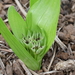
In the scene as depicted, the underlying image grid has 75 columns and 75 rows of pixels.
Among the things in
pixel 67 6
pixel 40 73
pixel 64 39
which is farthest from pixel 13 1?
pixel 40 73

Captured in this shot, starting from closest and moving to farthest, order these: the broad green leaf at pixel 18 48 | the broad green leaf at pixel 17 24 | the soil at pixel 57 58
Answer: the broad green leaf at pixel 18 48 → the broad green leaf at pixel 17 24 → the soil at pixel 57 58

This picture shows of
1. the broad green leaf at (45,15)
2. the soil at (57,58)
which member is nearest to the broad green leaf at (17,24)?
the broad green leaf at (45,15)

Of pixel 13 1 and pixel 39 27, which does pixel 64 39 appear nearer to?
pixel 39 27

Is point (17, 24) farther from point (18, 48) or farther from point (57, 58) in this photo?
point (57, 58)

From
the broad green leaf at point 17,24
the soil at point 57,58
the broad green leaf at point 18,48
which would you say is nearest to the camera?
the broad green leaf at point 18,48

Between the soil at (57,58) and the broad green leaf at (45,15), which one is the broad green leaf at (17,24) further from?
the soil at (57,58)

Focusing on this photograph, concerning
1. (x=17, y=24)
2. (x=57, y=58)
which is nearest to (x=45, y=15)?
(x=17, y=24)
